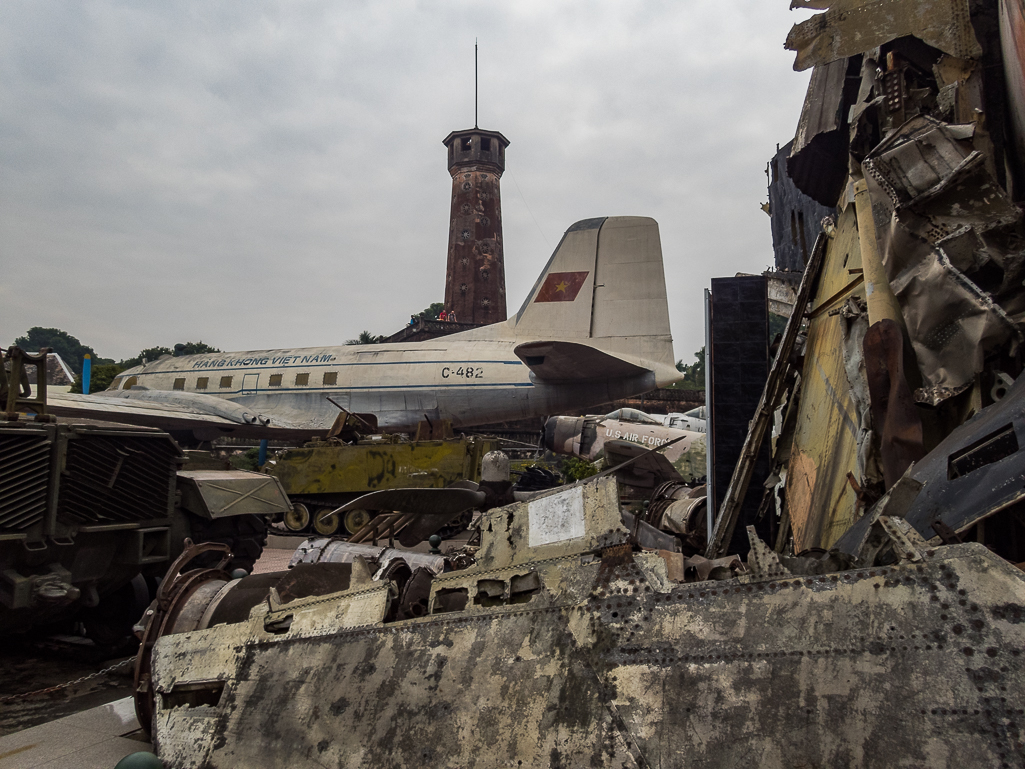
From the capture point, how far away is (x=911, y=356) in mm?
4504

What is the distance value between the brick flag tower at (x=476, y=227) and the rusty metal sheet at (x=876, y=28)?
30623 mm

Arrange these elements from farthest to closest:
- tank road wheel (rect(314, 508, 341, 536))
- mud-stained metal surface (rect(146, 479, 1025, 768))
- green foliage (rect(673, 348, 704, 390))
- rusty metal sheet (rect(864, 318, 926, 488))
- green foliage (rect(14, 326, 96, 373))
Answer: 1. green foliage (rect(14, 326, 96, 373))
2. green foliage (rect(673, 348, 704, 390))
3. tank road wheel (rect(314, 508, 341, 536))
4. rusty metal sheet (rect(864, 318, 926, 488))
5. mud-stained metal surface (rect(146, 479, 1025, 768))

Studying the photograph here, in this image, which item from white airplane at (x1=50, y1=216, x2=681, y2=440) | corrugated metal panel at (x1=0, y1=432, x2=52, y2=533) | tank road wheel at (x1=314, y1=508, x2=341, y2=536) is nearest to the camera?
corrugated metal panel at (x1=0, y1=432, x2=52, y2=533)

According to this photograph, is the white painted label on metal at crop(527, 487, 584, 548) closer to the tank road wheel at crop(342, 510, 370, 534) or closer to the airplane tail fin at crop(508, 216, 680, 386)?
the tank road wheel at crop(342, 510, 370, 534)

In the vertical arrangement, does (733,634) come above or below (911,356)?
below

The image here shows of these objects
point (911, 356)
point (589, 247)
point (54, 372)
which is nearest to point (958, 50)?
point (911, 356)

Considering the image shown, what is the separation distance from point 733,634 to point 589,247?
54.6ft

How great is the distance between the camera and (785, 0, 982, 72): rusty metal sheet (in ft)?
15.7

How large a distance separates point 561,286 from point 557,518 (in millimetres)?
15870

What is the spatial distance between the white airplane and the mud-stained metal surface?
1285cm

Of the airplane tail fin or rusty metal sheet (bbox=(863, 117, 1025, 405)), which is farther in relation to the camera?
the airplane tail fin

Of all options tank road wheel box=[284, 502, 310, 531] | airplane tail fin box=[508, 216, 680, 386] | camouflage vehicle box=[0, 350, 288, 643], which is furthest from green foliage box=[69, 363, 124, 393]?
camouflage vehicle box=[0, 350, 288, 643]

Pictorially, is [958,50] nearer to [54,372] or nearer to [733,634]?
[733,634]

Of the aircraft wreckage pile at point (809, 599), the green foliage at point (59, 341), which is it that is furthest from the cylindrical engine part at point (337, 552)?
the green foliage at point (59, 341)
